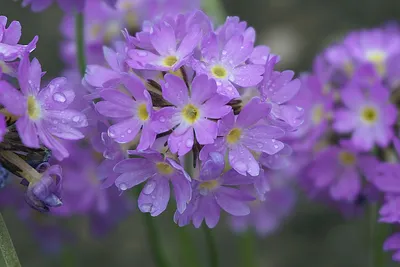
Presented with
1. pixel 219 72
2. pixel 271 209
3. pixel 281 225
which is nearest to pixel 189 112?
pixel 219 72

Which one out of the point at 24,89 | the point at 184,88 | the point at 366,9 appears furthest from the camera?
the point at 366,9

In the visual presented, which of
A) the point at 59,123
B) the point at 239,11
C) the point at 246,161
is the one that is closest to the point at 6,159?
the point at 59,123

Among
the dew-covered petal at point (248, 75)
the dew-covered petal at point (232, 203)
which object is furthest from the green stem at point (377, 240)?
the dew-covered petal at point (248, 75)

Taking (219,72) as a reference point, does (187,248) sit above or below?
below

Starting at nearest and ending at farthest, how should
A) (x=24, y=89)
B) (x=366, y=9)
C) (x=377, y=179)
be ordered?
(x=24, y=89) → (x=377, y=179) → (x=366, y=9)

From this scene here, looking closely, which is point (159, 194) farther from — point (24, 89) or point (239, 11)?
point (239, 11)

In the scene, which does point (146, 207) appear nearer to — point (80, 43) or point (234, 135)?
point (234, 135)

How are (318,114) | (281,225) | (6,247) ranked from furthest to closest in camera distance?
1. (281,225)
2. (318,114)
3. (6,247)

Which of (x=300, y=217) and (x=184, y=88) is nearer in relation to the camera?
(x=184, y=88)
